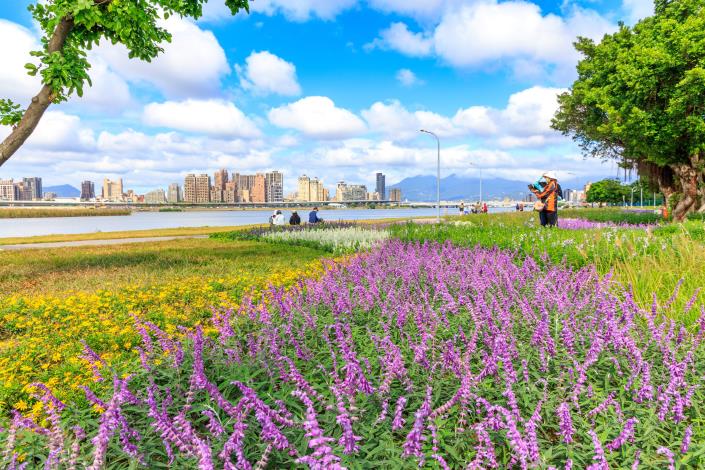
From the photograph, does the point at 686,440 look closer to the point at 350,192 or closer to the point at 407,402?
the point at 407,402

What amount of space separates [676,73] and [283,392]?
2391 cm

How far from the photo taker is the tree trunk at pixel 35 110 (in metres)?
8.65

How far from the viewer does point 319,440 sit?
136cm

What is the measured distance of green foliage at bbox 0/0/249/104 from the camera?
7734 millimetres

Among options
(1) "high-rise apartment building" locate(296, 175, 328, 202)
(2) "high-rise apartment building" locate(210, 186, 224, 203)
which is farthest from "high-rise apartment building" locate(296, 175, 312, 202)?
(2) "high-rise apartment building" locate(210, 186, 224, 203)

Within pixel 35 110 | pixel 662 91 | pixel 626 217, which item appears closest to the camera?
pixel 35 110

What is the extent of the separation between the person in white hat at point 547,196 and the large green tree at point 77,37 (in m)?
10.9

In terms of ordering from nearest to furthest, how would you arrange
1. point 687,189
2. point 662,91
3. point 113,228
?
1. point 662,91
2. point 687,189
3. point 113,228

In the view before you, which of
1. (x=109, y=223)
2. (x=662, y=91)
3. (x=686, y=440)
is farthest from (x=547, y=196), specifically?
(x=109, y=223)

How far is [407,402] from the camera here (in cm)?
253

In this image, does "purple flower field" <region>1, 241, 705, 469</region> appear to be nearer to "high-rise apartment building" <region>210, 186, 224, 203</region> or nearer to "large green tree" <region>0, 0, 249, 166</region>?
"large green tree" <region>0, 0, 249, 166</region>

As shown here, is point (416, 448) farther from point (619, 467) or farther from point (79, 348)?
point (79, 348)

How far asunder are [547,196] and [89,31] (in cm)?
1397

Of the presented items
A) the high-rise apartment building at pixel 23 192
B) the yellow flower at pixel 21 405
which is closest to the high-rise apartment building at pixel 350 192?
the high-rise apartment building at pixel 23 192
